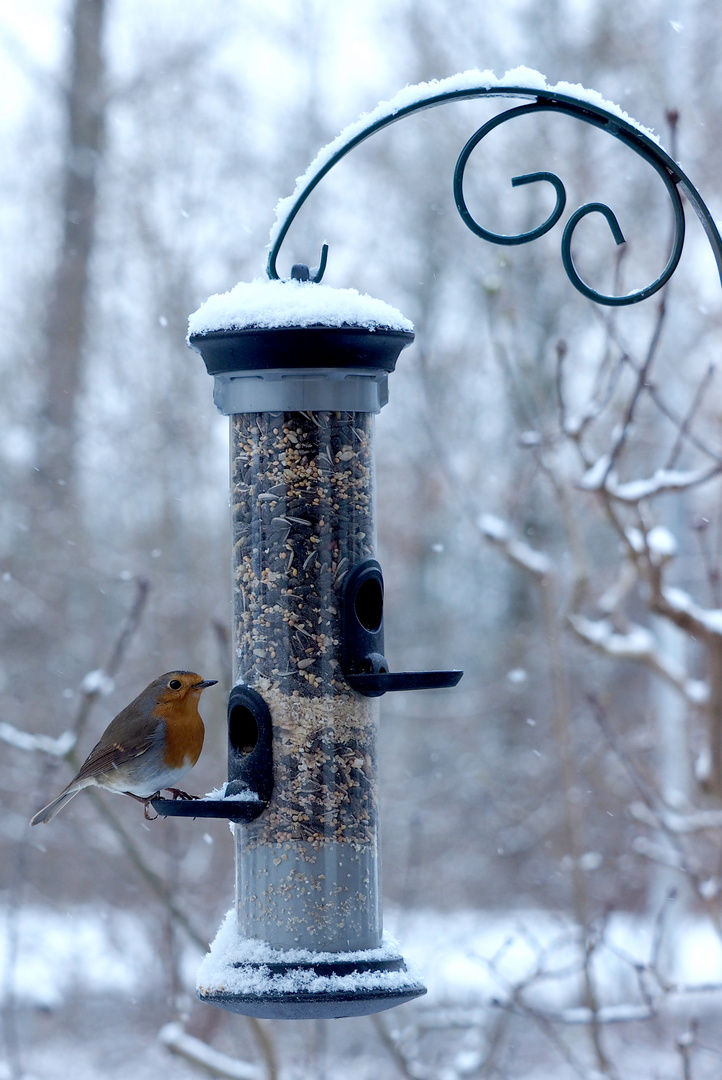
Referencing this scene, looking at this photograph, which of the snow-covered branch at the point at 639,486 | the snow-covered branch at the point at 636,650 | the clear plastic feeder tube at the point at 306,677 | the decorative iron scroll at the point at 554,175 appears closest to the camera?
the decorative iron scroll at the point at 554,175

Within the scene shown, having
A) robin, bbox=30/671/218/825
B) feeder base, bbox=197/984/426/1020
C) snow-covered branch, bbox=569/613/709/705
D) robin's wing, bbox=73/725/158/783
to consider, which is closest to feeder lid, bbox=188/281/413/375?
robin, bbox=30/671/218/825

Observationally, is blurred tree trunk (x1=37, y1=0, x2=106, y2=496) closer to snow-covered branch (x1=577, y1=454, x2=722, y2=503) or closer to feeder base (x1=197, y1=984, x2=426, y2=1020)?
snow-covered branch (x1=577, y1=454, x2=722, y2=503)

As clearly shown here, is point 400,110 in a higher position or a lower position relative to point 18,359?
lower

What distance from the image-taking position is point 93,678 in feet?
12.8

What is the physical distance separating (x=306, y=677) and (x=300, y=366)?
721mm

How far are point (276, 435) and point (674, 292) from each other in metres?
9.10

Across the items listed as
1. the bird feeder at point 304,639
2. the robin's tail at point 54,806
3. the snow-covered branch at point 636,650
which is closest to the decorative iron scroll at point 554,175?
the bird feeder at point 304,639

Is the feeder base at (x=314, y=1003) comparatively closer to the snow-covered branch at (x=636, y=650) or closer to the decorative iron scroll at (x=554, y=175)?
the decorative iron scroll at (x=554, y=175)

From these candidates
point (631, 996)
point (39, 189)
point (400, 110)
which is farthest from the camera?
point (39, 189)

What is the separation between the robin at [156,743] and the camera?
3232 mm

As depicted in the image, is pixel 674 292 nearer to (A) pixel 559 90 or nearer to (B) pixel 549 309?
(B) pixel 549 309

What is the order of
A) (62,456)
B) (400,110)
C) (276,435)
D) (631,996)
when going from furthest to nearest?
(62,456), (631,996), (276,435), (400,110)

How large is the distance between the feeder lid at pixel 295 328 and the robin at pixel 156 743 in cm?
86

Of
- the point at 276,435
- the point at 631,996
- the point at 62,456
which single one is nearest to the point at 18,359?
the point at 62,456
